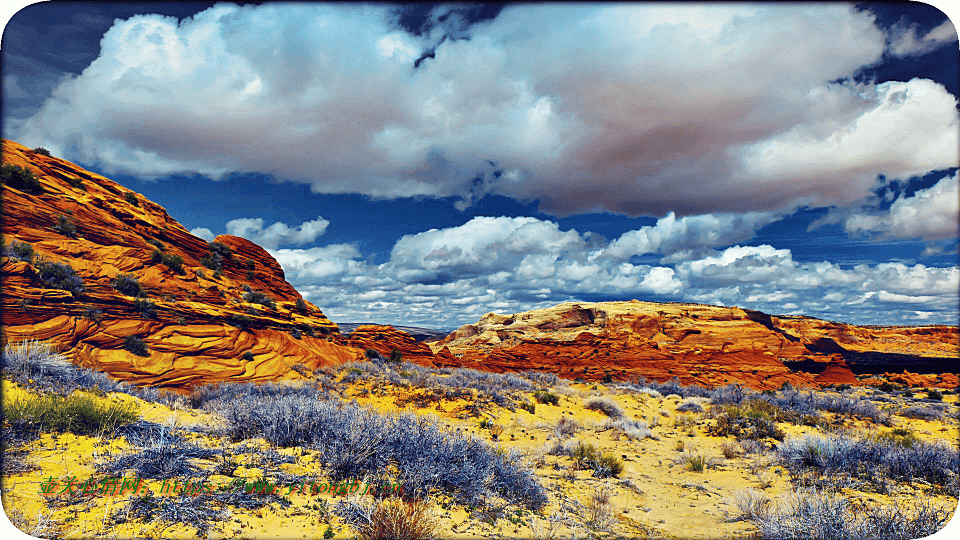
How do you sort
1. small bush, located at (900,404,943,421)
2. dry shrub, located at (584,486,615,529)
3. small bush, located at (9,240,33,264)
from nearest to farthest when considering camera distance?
dry shrub, located at (584,486,615,529) → small bush, located at (9,240,33,264) → small bush, located at (900,404,943,421)

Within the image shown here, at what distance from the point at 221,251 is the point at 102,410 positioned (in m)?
22.0

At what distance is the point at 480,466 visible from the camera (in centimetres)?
562

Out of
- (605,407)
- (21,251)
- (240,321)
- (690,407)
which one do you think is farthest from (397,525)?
(240,321)

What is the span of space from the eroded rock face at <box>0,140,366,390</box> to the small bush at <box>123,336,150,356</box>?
13 centimetres

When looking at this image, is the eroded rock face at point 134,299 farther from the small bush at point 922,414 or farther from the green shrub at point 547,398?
the small bush at point 922,414

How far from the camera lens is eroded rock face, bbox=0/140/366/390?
12047 mm

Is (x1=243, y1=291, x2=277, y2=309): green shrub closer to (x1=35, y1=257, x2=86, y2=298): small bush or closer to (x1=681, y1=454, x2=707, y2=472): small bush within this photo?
(x1=35, y1=257, x2=86, y2=298): small bush

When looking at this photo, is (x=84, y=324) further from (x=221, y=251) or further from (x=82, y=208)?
(x=221, y=251)

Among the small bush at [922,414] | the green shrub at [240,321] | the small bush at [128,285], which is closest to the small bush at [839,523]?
the small bush at [922,414]

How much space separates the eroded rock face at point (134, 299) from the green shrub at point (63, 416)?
7.76 metres

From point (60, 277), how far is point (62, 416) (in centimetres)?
1124

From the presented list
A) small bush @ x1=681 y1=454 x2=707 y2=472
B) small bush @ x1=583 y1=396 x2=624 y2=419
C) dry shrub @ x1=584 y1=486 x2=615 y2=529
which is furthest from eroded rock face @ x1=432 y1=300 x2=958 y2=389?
dry shrub @ x1=584 y1=486 x2=615 y2=529

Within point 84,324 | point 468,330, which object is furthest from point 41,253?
point 468,330

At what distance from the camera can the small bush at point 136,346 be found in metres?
13.6
